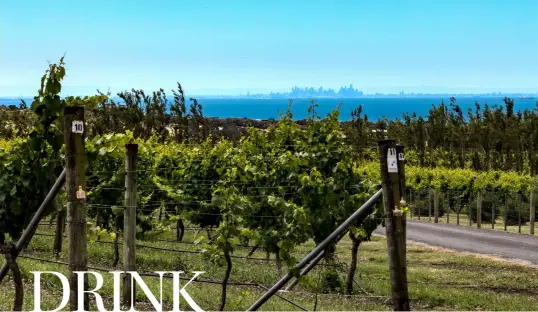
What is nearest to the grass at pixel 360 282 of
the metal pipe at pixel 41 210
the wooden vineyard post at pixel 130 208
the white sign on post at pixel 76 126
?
the wooden vineyard post at pixel 130 208

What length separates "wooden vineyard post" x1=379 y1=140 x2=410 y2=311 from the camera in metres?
7.62

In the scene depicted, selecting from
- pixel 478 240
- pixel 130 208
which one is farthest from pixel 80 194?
pixel 478 240

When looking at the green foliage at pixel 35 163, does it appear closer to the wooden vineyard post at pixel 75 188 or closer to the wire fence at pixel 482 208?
the wooden vineyard post at pixel 75 188

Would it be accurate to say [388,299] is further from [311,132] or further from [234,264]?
[234,264]

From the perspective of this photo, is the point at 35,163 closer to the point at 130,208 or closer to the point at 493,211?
the point at 130,208

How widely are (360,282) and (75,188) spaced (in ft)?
34.9

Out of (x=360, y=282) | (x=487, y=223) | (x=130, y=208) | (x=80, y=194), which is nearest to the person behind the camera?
(x=80, y=194)

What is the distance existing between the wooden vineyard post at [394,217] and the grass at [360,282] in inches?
89.0

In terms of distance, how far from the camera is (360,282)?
16.9 m

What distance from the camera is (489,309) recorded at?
14.5 m

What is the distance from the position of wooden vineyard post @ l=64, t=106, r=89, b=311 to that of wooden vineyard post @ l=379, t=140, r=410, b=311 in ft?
9.96

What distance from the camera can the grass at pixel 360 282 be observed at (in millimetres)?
12062

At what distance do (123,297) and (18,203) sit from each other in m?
1.99

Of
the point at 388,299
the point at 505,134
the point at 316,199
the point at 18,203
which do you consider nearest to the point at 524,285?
the point at 388,299
